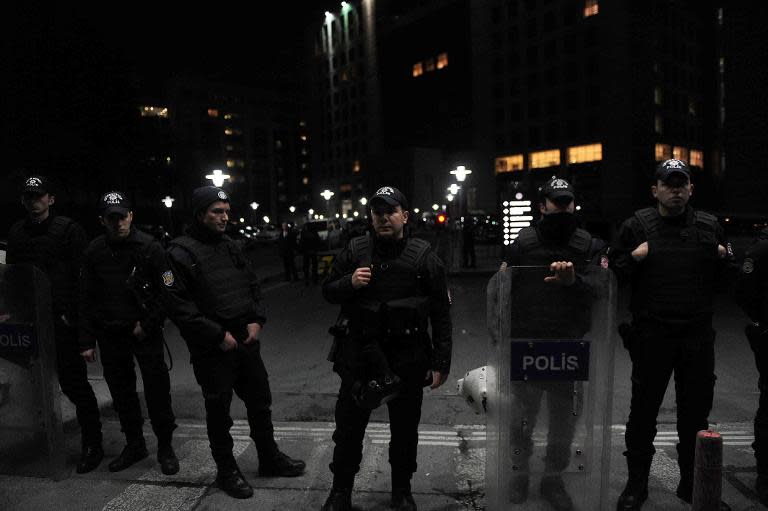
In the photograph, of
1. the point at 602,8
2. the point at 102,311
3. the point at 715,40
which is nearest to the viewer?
the point at 102,311

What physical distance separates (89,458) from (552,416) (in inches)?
133

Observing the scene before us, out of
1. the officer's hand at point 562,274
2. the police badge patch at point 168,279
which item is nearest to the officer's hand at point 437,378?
the officer's hand at point 562,274

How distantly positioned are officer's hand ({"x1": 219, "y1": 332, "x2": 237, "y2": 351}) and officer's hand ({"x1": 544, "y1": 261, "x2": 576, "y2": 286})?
205 cm

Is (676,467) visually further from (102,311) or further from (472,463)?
(102,311)

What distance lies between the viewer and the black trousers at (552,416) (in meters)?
2.83

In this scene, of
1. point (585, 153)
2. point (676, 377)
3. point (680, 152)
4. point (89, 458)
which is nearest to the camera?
point (676, 377)

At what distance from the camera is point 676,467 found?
3.81m

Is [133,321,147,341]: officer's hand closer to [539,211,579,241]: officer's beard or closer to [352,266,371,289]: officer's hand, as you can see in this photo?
[352,266,371,289]: officer's hand

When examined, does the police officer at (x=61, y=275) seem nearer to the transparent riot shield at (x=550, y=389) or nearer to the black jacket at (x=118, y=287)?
the black jacket at (x=118, y=287)

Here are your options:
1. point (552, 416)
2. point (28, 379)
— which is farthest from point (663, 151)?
point (28, 379)

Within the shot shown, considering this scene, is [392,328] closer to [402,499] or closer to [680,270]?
[402,499]

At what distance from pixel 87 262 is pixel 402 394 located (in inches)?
101

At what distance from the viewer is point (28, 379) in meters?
3.84

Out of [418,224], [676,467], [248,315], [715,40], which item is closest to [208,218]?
[248,315]
